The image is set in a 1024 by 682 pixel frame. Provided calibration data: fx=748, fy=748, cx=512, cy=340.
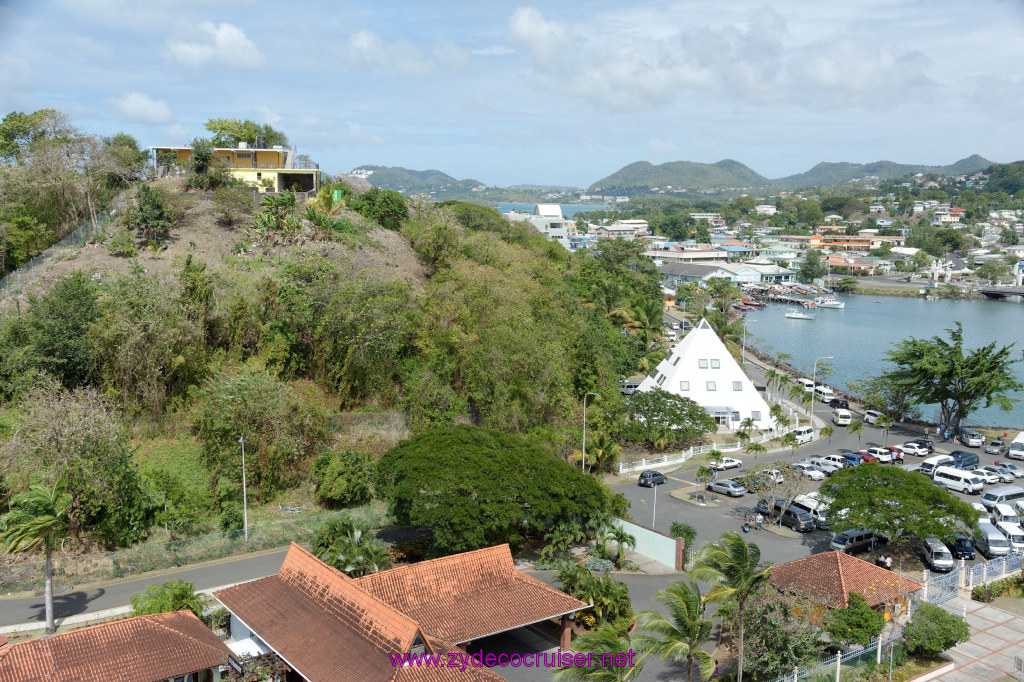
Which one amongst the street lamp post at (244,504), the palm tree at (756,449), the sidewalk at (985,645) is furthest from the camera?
the palm tree at (756,449)

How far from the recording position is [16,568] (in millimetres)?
23422

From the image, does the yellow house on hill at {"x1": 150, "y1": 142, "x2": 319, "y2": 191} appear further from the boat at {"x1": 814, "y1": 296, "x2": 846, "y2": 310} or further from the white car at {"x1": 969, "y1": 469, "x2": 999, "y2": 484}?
the boat at {"x1": 814, "y1": 296, "x2": 846, "y2": 310}

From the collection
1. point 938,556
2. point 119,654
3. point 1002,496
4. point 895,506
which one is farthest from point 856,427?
point 119,654

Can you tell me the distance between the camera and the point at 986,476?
36.7m

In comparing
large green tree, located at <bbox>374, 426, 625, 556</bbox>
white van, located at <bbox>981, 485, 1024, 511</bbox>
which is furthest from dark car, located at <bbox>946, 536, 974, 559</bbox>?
large green tree, located at <bbox>374, 426, 625, 556</bbox>

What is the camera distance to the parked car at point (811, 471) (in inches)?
1462

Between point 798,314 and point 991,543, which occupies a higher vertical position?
point 798,314

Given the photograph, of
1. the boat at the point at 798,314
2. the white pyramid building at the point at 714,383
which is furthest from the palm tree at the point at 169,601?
the boat at the point at 798,314

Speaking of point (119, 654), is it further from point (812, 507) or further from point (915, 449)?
point (915, 449)

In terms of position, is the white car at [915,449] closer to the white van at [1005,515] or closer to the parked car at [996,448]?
the parked car at [996,448]

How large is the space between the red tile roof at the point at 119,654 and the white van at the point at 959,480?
33662 millimetres

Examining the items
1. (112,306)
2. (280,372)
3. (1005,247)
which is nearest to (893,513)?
(280,372)

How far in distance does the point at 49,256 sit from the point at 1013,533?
46.6 m

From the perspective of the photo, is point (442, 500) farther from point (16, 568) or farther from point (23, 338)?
point (23, 338)
